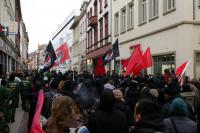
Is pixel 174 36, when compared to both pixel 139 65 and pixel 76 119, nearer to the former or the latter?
pixel 139 65

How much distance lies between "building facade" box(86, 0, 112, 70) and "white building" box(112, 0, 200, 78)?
8023 mm

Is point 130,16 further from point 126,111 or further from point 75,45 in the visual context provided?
point 75,45

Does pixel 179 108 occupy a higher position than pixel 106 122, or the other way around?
pixel 179 108

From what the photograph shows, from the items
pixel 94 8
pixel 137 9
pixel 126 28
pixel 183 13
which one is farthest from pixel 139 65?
pixel 94 8

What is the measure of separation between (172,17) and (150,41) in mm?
3894

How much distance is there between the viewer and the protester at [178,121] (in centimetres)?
535

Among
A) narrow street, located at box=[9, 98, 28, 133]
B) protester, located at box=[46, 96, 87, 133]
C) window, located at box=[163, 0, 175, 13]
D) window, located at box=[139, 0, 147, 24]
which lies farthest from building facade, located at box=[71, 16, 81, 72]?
protester, located at box=[46, 96, 87, 133]

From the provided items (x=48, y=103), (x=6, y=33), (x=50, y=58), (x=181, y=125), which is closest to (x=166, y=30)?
(x=50, y=58)

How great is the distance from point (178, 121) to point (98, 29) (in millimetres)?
41084

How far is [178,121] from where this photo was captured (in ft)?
17.7

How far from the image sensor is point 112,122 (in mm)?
5797

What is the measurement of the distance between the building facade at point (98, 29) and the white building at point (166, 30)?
8.02 meters

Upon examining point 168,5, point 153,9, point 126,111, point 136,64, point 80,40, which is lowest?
point 126,111

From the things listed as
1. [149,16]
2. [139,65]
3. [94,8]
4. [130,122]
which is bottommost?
[130,122]
